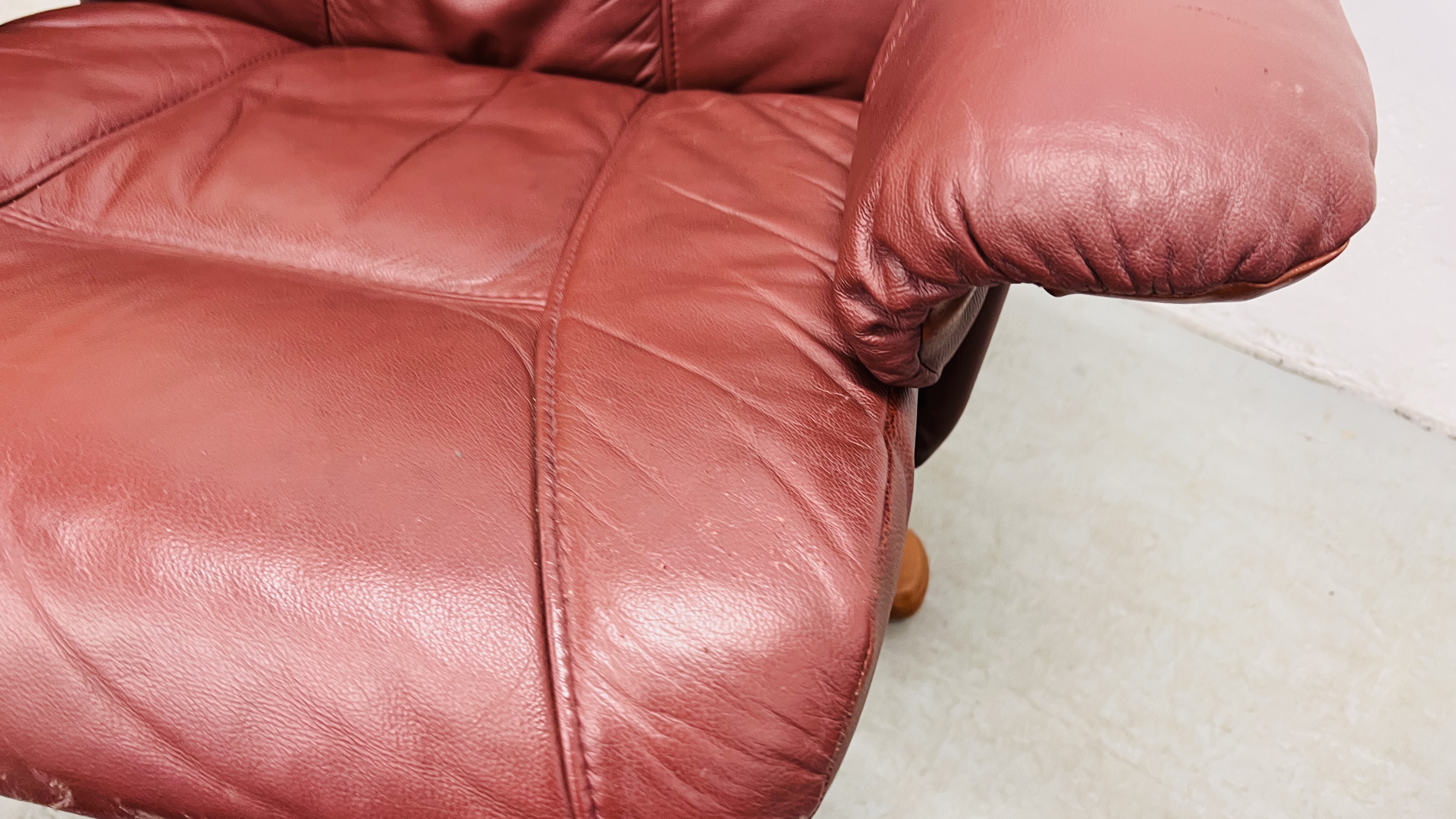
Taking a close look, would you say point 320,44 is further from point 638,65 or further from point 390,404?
point 390,404

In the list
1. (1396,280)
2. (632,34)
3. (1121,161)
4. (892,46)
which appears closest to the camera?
(1121,161)

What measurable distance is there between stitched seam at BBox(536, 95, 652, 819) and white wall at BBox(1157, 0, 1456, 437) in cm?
90

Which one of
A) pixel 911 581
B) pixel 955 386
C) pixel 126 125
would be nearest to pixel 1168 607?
pixel 911 581

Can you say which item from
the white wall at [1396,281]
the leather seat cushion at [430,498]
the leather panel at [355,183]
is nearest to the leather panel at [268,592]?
the leather seat cushion at [430,498]

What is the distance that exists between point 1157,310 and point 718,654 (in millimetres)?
1030

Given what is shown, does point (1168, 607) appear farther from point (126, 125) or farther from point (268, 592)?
point (126, 125)

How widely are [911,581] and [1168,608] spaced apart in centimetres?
27

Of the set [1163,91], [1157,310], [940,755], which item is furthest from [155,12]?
[1157,310]

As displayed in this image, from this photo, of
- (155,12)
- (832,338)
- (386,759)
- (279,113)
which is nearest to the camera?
(386,759)

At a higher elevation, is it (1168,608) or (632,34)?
(632,34)

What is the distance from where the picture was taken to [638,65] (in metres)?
0.80

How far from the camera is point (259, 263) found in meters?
0.59

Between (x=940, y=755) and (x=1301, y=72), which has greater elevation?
(x=1301, y=72)

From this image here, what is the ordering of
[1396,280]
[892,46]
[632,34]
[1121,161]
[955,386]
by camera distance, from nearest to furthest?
[1121,161] < [892,46] < [955,386] < [632,34] < [1396,280]
